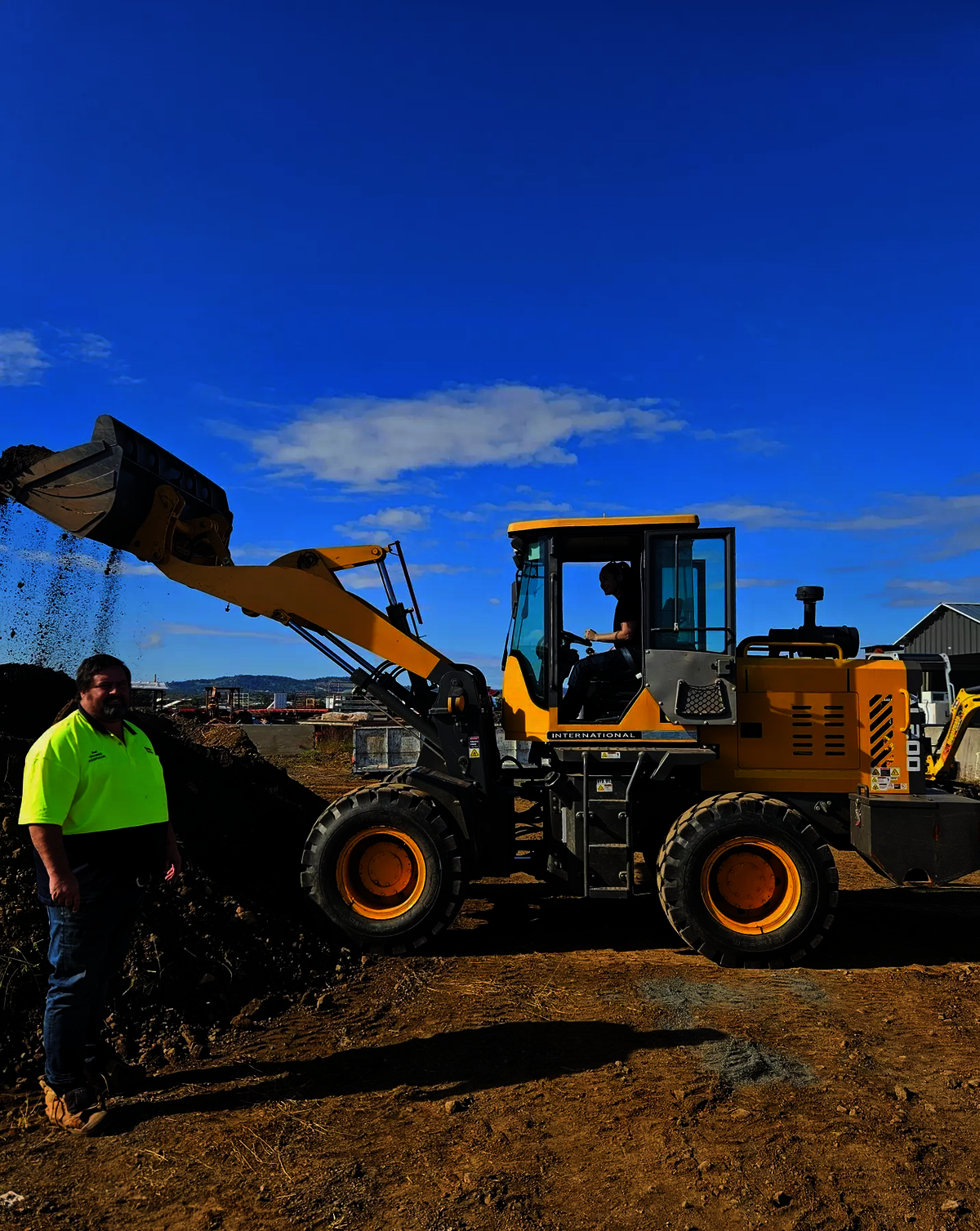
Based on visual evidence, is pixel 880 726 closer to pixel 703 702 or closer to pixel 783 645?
pixel 783 645

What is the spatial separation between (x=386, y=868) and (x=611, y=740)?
1.90 m

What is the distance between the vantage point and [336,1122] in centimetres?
392

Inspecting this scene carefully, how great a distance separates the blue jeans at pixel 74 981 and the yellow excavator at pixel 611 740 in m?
2.49

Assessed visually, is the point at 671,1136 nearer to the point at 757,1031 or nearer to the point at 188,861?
the point at 757,1031

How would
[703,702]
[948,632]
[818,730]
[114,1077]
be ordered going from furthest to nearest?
[948,632] → [818,730] → [703,702] → [114,1077]

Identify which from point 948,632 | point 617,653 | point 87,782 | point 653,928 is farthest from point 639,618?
point 948,632

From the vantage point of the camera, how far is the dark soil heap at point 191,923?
4.60 meters

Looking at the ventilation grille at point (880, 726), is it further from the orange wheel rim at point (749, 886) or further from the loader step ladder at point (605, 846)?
the loader step ladder at point (605, 846)

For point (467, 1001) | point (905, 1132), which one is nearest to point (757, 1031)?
point (905, 1132)

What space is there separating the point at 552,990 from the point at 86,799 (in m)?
3.28

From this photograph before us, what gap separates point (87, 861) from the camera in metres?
3.83

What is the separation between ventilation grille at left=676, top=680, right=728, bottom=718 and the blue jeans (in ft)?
13.2

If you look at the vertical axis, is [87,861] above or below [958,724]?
below

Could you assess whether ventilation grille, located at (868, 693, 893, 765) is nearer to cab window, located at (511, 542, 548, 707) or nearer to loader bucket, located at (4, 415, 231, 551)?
cab window, located at (511, 542, 548, 707)
